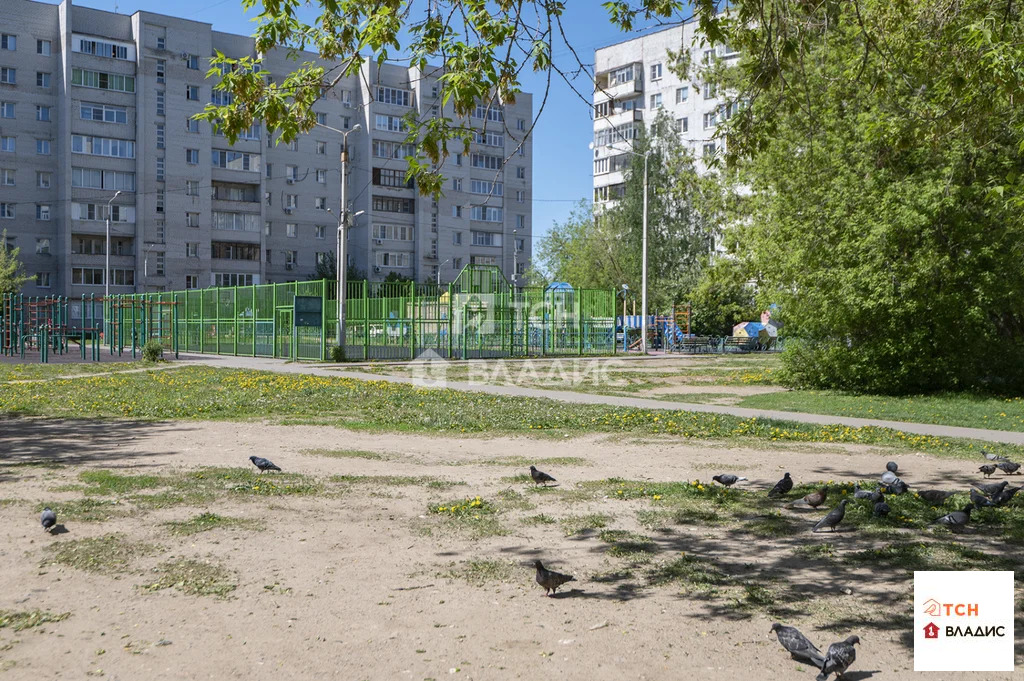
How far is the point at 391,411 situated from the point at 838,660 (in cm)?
1198

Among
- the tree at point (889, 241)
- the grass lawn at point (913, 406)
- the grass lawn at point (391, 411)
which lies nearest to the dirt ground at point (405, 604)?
the grass lawn at point (391, 411)

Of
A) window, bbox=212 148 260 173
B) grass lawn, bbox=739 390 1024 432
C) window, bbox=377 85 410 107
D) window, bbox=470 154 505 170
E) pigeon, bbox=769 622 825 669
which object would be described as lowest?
grass lawn, bbox=739 390 1024 432

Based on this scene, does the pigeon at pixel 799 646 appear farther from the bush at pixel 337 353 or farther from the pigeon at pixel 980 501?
the bush at pixel 337 353

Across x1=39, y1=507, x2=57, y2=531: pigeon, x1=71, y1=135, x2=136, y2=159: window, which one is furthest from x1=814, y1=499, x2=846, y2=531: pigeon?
x1=71, y1=135, x2=136, y2=159: window

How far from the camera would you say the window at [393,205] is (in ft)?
264

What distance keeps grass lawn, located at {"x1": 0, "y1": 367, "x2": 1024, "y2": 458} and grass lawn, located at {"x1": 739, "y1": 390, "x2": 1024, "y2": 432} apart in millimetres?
2284

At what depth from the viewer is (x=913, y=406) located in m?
16.9

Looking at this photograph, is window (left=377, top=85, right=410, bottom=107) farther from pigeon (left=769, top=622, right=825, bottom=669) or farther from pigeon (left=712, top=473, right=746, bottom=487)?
pigeon (left=769, top=622, right=825, bottom=669)

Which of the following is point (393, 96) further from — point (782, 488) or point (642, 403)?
point (782, 488)

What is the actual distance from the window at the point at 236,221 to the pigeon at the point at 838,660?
73176mm

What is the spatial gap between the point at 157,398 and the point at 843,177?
582 inches

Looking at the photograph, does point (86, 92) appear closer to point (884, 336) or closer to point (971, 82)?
point (884, 336)

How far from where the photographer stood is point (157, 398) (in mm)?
17094

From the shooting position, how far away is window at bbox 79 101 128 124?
66125mm
